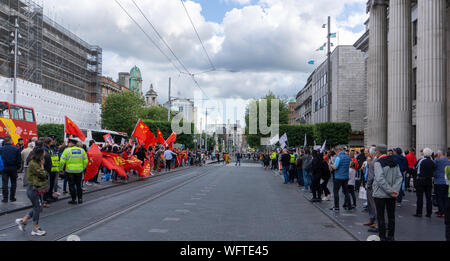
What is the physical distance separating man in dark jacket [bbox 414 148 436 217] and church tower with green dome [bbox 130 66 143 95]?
4591 inches

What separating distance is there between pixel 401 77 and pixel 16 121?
23.5m

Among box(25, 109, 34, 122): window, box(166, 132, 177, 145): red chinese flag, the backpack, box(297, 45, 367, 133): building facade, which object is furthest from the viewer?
box(297, 45, 367, 133): building facade

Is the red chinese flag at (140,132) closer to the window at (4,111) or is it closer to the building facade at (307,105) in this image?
the window at (4,111)

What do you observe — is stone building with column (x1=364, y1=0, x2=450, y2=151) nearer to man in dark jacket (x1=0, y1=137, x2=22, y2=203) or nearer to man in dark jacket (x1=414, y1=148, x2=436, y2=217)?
man in dark jacket (x1=414, y1=148, x2=436, y2=217)

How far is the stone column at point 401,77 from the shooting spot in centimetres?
2277

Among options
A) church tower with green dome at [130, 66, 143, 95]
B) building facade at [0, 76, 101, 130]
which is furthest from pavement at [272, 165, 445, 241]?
church tower with green dome at [130, 66, 143, 95]

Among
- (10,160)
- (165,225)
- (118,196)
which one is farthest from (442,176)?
(10,160)

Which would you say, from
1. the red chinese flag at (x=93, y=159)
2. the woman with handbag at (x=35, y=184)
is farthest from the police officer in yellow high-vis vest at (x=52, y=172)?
the woman with handbag at (x=35, y=184)

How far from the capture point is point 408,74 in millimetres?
23000

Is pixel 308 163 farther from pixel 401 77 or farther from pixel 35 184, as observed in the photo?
pixel 35 184

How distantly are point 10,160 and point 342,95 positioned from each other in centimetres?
4860

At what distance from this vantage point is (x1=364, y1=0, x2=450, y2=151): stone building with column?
64.1 feet

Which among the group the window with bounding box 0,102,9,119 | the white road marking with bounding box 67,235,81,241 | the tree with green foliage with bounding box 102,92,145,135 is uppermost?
the tree with green foliage with bounding box 102,92,145,135
